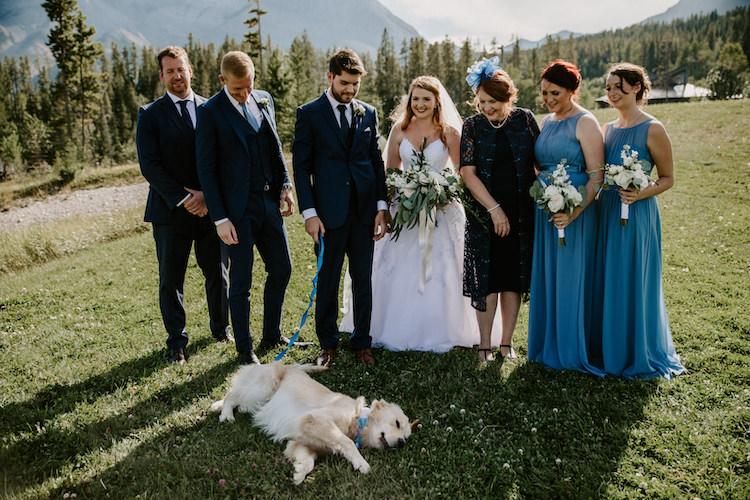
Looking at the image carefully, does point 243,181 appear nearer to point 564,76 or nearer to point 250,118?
point 250,118

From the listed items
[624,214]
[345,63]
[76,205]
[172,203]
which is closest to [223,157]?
[172,203]

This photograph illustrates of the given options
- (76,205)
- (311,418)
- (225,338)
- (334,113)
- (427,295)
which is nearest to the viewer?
(311,418)

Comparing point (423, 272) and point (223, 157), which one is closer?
point (223, 157)

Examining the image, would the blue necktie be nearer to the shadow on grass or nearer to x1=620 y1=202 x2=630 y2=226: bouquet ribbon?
the shadow on grass

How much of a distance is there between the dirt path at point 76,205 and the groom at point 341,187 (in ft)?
62.7

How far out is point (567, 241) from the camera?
15.0ft

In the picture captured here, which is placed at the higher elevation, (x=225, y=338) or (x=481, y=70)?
(x=481, y=70)

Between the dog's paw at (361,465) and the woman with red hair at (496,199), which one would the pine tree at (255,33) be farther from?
the dog's paw at (361,465)

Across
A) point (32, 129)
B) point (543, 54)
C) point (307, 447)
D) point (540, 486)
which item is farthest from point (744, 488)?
point (543, 54)

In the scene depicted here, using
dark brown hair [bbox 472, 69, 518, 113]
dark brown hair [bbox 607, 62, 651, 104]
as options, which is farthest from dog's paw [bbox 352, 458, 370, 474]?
dark brown hair [bbox 607, 62, 651, 104]

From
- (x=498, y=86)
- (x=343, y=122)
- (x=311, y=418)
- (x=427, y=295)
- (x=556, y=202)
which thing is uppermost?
(x=498, y=86)

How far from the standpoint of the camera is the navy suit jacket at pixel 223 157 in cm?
451

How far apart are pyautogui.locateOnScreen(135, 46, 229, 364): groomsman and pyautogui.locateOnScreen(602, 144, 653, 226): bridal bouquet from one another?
4088 mm

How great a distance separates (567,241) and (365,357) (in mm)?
2451
